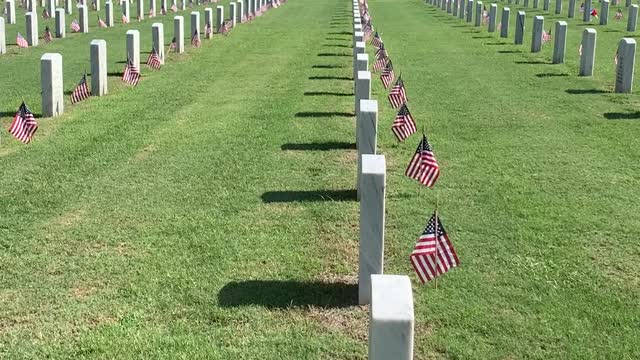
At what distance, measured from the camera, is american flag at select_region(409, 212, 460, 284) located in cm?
589

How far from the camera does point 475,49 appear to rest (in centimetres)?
2416

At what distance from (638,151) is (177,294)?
7066mm

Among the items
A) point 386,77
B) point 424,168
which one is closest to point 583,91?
point 386,77

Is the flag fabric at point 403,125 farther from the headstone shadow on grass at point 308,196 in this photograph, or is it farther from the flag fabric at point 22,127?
the flag fabric at point 22,127

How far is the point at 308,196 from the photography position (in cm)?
885

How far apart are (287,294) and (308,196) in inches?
106

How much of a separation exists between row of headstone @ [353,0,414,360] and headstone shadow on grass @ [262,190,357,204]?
652 millimetres

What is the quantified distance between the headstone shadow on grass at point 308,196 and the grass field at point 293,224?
1.3 inches

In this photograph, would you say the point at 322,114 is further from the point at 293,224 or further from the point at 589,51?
the point at 589,51

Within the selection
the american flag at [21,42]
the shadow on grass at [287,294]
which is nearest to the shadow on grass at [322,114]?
the shadow on grass at [287,294]

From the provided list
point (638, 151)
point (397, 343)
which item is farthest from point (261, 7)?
point (397, 343)

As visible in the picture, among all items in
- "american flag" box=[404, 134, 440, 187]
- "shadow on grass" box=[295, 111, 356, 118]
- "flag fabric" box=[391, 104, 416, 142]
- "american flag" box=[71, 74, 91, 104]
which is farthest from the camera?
"american flag" box=[71, 74, 91, 104]

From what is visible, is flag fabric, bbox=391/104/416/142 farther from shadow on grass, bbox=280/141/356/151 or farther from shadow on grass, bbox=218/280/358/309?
shadow on grass, bbox=218/280/358/309

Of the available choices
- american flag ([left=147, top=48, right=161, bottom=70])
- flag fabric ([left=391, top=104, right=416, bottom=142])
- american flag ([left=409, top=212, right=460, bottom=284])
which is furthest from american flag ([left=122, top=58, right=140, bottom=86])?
american flag ([left=409, top=212, right=460, bottom=284])
